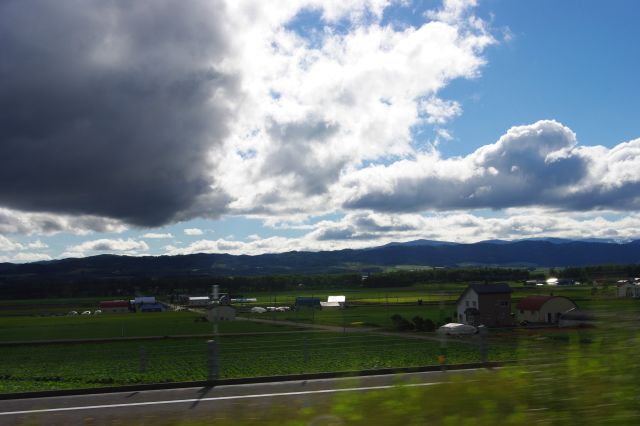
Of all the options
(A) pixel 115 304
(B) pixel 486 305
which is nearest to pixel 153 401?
(B) pixel 486 305

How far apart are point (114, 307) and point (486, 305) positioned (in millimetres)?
73366

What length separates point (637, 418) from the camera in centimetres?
317

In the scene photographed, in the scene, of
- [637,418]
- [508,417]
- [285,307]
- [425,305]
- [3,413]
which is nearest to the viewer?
[637,418]

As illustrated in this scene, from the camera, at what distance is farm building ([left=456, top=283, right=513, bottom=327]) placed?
5147 centimetres

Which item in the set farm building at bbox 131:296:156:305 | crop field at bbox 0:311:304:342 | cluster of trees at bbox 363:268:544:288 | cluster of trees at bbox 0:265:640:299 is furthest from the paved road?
farm building at bbox 131:296:156:305

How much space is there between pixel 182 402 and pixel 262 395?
160 centimetres

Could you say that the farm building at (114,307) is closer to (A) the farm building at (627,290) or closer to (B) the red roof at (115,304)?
(B) the red roof at (115,304)

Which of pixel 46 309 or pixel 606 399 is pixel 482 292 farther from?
pixel 46 309

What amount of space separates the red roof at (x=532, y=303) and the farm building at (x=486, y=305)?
4.99 ft

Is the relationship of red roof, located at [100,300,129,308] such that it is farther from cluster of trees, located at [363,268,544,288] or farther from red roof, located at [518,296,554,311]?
red roof, located at [518,296,554,311]

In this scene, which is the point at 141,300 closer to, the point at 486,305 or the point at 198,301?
the point at 198,301

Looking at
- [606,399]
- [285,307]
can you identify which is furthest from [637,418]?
[285,307]

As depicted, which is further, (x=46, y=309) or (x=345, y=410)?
(x=46, y=309)

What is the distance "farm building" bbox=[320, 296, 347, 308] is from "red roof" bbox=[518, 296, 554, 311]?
120ft
